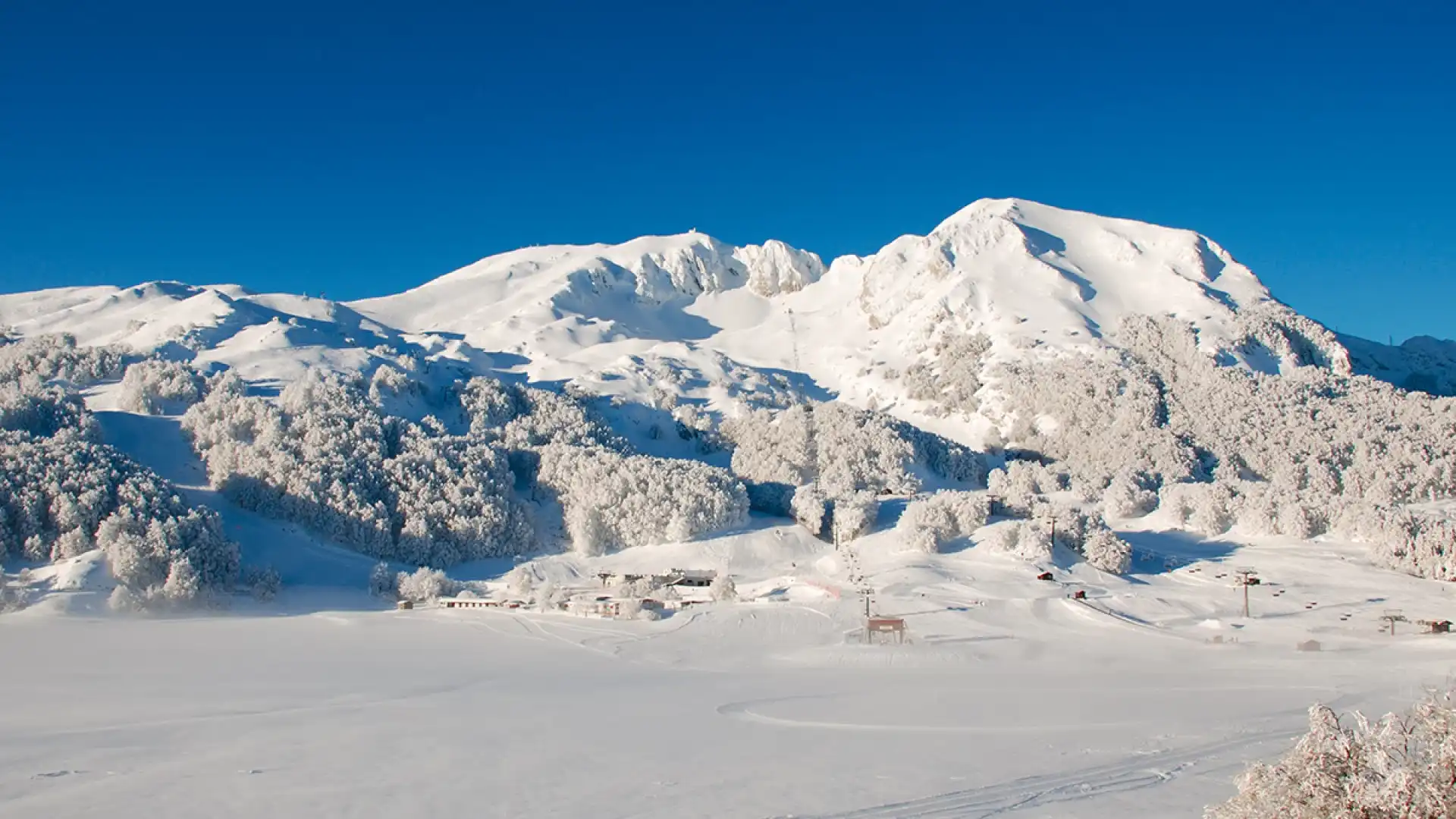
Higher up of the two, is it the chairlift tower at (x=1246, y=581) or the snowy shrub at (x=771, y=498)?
the snowy shrub at (x=771, y=498)

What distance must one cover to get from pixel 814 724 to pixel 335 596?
33.5 meters

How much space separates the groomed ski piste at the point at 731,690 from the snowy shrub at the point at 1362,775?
16.3 feet

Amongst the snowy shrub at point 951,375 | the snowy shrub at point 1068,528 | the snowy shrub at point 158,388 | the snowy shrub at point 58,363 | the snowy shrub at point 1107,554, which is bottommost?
the snowy shrub at point 1107,554

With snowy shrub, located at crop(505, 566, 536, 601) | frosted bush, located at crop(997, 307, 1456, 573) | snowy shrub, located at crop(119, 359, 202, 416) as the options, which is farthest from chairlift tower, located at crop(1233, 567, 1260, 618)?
snowy shrub, located at crop(119, 359, 202, 416)

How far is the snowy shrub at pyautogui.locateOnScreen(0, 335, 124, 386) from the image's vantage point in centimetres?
7156

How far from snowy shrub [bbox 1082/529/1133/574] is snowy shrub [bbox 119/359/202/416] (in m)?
52.5

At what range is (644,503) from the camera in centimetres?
5931

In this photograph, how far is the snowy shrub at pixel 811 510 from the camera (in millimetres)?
60250

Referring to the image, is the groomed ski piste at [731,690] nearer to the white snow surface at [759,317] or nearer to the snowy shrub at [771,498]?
the snowy shrub at [771,498]

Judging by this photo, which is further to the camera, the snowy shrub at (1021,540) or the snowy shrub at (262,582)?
the snowy shrub at (1021,540)

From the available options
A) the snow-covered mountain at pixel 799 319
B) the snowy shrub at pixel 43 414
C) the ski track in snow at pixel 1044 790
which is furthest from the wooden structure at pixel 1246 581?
the snowy shrub at pixel 43 414

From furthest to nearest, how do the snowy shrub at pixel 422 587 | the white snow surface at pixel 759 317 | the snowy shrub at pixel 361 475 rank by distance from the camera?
the white snow surface at pixel 759 317 < the snowy shrub at pixel 361 475 < the snowy shrub at pixel 422 587

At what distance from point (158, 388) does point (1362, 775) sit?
231 feet

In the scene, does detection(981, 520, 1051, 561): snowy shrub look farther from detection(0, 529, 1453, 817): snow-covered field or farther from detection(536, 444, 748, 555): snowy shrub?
detection(536, 444, 748, 555): snowy shrub
